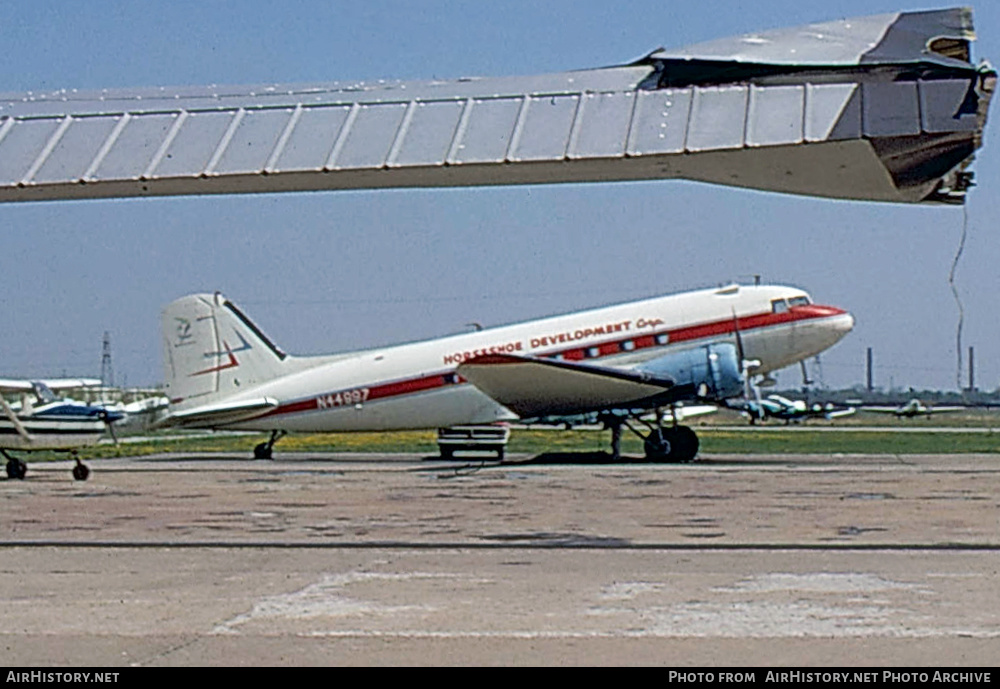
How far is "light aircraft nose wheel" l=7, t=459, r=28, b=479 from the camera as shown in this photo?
94.2 ft

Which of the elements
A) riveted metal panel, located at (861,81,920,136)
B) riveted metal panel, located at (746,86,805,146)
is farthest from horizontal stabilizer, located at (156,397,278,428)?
riveted metal panel, located at (861,81,920,136)

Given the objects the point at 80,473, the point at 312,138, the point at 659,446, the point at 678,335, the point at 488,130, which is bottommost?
the point at 312,138

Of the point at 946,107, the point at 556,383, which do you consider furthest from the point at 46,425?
the point at 946,107

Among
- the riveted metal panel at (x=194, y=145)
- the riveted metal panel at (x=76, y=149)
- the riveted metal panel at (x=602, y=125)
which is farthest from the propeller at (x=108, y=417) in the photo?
the riveted metal panel at (x=602, y=125)

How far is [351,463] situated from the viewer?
126 ft

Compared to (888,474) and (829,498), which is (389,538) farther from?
(888,474)

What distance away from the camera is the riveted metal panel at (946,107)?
182 inches

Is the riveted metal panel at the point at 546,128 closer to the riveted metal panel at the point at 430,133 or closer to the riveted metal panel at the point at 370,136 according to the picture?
the riveted metal panel at the point at 430,133

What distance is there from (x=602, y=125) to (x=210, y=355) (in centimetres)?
3947

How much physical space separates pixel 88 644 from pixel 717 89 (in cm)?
534

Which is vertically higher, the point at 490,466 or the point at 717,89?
the point at 490,466

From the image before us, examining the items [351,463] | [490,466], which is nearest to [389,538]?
[490,466]

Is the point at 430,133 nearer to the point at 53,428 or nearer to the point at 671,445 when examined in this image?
the point at 53,428

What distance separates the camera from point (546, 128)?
199 inches
